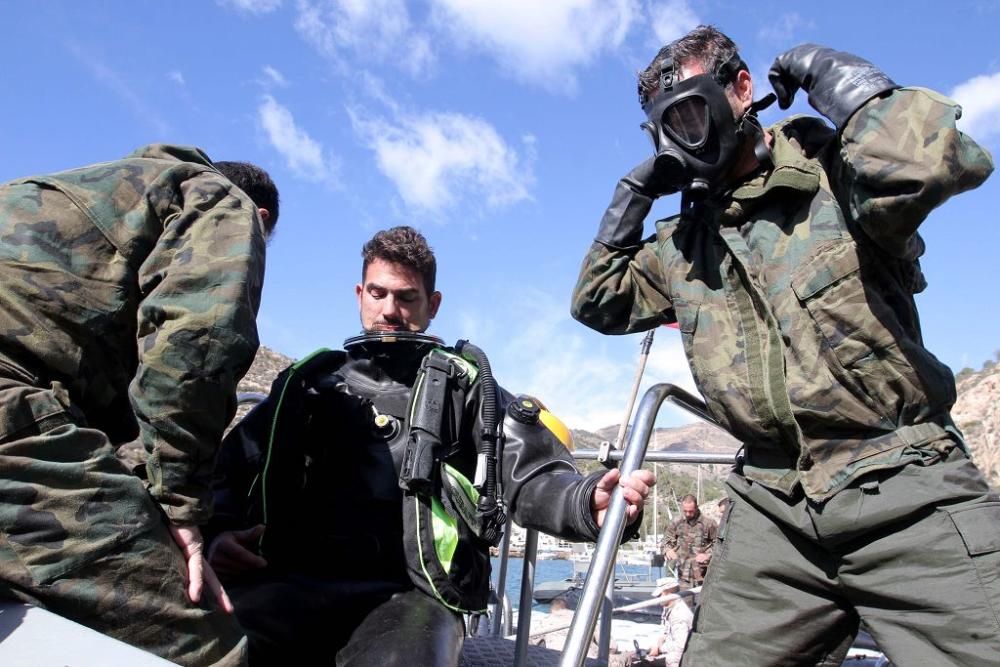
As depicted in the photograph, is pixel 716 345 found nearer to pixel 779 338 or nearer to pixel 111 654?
pixel 779 338

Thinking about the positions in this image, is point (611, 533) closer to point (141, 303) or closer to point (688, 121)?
point (688, 121)

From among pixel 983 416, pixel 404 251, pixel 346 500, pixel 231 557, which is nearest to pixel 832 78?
pixel 404 251

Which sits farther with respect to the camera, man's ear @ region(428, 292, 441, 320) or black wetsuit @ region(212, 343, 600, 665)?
man's ear @ region(428, 292, 441, 320)

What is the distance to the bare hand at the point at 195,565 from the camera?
5.06ft

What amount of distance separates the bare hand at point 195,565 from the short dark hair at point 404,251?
4.78 feet

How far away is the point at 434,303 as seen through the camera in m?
3.05

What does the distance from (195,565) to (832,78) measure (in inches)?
72.2

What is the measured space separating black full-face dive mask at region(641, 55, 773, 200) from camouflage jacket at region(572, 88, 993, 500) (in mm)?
119

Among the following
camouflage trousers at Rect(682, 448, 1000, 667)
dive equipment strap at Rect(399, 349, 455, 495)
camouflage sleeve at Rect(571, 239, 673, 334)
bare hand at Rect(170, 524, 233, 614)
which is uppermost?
camouflage sleeve at Rect(571, 239, 673, 334)

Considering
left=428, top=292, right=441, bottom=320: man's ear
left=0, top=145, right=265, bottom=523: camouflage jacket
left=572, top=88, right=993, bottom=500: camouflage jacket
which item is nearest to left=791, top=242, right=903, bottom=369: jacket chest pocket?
left=572, top=88, right=993, bottom=500: camouflage jacket

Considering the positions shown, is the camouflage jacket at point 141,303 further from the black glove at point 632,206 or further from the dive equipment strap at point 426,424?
the black glove at point 632,206

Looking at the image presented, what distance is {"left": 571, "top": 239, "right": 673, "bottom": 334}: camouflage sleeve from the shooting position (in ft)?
8.14

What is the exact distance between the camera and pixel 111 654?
1.11 metres

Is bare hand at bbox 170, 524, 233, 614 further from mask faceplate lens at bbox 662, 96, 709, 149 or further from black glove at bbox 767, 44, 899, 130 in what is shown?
Result: black glove at bbox 767, 44, 899, 130
